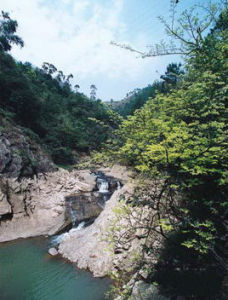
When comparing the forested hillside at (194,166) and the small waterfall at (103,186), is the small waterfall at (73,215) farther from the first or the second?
the forested hillside at (194,166)

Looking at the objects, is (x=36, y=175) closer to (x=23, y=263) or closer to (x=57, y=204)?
(x=57, y=204)

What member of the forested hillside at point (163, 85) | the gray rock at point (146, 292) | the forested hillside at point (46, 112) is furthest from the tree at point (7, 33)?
the gray rock at point (146, 292)

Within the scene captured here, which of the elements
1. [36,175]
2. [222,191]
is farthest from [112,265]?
[36,175]

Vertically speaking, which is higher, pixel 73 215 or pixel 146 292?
pixel 146 292

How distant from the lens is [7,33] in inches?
1015

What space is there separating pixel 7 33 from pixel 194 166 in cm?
3211

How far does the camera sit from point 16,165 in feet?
35.9

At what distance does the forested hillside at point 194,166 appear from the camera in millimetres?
2818

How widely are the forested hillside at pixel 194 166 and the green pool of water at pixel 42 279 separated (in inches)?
102

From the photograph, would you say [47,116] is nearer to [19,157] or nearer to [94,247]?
[19,157]

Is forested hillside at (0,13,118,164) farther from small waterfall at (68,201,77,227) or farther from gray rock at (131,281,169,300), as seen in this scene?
small waterfall at (68,201,77,227)

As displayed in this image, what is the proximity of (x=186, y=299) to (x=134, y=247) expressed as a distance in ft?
8.66

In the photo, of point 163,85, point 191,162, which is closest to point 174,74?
point 191,162

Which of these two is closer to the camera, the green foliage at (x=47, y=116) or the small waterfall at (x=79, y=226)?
the small waterfall at (x=79, y=226)
